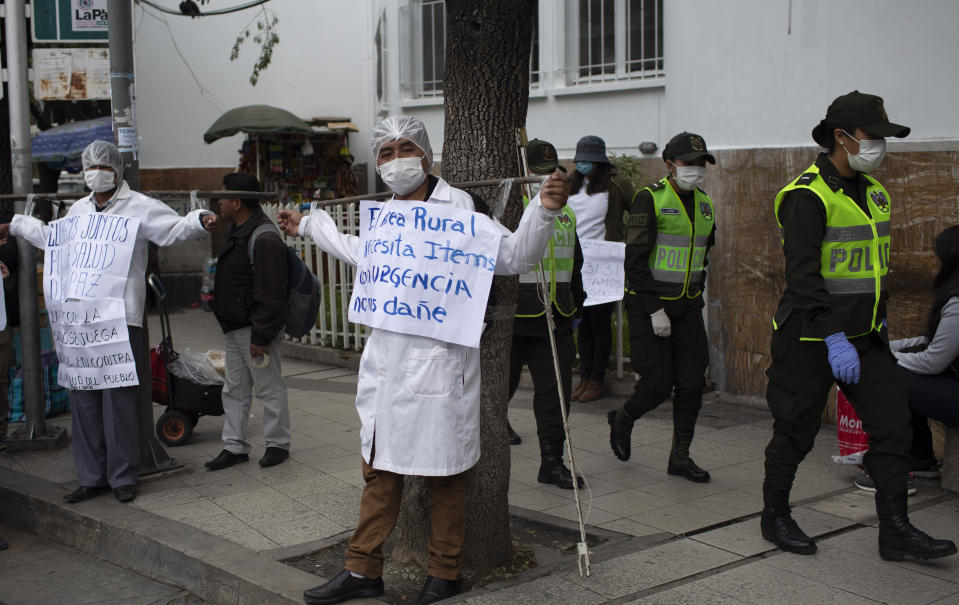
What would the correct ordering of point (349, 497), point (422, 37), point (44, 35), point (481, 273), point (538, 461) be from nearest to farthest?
point (481, 273)
point (349, 497)
point (538, 461)
point (44, 35)
point (422, 37)

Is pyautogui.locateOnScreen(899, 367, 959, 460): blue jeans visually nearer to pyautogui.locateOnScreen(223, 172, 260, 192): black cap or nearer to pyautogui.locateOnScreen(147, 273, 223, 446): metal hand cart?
pyautogui.locateOnScreen(223, 172, 260, 192): black cap

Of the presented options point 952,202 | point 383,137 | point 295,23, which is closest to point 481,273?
point 383,137

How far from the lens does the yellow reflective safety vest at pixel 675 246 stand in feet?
19.9

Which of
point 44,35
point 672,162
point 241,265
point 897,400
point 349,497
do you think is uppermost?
point 44,35

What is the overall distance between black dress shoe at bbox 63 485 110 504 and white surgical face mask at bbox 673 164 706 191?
3.85 m

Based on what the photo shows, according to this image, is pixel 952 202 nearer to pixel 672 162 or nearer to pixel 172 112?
pixel 672 162

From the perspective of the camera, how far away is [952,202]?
21.9 ft

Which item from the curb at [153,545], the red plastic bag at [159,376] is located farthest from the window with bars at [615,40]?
the curb at [153,545]

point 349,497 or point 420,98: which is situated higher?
point 420,98

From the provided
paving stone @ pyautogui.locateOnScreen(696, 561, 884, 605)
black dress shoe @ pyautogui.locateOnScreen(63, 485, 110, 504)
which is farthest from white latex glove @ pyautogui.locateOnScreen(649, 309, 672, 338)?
black dress shoe @ pyautogui.locateOnScreen(63, 485, 110, 504)

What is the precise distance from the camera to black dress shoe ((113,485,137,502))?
5.98 m

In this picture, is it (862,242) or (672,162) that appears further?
(672,162)

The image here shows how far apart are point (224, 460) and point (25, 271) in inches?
81.3

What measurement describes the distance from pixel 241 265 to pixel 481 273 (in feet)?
9.74
